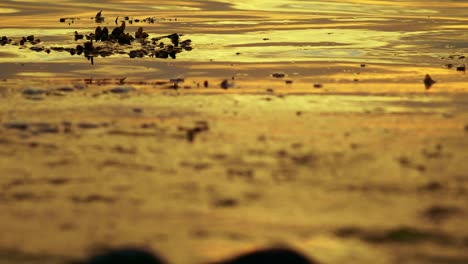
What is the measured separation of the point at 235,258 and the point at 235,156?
2.48 m

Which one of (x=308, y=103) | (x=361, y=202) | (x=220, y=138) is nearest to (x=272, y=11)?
(x=308, y=103)

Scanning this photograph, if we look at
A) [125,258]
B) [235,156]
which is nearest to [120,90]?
[235,156]

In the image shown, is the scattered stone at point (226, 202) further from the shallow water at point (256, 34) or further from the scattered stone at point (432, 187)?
the shallow water at point (256, 34)

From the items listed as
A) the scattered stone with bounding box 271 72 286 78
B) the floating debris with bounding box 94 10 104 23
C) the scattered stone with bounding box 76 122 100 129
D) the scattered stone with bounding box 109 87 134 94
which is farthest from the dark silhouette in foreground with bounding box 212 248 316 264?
the floating debris with bounding box 94 10 104 23

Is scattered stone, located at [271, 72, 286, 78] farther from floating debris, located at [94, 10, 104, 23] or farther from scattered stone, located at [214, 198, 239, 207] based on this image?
floating debris, located at [94, 10, 104, 23]

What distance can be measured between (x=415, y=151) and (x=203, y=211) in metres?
2.46

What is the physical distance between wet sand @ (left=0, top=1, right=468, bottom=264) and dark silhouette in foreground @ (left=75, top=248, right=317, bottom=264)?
4.7 inches

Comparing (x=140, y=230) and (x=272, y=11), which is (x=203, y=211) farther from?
(x=272, y=11)

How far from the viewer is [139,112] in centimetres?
1034

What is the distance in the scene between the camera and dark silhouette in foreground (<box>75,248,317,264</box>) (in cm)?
590

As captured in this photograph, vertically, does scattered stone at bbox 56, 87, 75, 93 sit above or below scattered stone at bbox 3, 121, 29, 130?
below

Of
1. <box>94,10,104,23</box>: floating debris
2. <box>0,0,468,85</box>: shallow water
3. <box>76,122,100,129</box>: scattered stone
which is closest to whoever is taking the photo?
<box>76,122,100,129</box>: scattered stone

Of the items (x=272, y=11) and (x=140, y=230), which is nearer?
(x=140, y=230)

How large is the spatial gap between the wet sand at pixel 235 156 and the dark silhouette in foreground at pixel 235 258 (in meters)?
0.12
